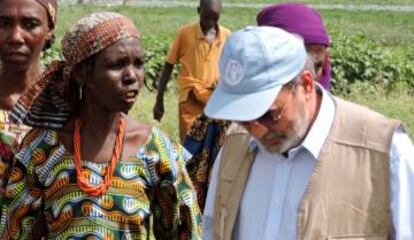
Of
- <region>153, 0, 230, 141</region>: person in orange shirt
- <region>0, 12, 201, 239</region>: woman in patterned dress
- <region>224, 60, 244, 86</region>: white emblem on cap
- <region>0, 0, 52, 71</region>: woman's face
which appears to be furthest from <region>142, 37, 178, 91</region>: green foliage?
<region>224, 60, 244, 86</region>: white emblem on cap

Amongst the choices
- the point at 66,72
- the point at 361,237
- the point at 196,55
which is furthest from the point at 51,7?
the point at 196,55

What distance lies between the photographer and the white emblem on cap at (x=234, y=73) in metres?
2.54

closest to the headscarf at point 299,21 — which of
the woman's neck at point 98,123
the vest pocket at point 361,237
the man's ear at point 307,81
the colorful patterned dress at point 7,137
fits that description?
the woman's neck at point 98,123

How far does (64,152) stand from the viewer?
3445mm

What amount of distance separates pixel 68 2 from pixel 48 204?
117ft

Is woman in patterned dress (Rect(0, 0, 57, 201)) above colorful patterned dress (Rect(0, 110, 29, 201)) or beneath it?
above

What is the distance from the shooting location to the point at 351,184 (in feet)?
8.64

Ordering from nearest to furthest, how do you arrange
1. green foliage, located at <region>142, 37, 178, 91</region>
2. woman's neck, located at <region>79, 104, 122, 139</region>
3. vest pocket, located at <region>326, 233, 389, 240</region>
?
vest pocket, located at <region>326, 233, 389, 240</region> → woman's neck, located at <region>79, 104, 122, 139</region> → green foliage, located at <region>142, 37, 178, 91</region>

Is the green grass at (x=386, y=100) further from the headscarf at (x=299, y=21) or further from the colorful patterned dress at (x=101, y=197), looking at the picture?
the colorful patterned dress at (x=101, y=197)

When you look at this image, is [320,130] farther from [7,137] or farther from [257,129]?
[7,137]

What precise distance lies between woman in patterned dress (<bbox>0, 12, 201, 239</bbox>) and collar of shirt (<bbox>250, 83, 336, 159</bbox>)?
2.55 ft

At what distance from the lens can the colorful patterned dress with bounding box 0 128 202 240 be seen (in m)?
3.36

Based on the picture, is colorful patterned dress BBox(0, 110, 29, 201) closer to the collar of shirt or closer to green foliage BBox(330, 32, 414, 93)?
the collar of shirt

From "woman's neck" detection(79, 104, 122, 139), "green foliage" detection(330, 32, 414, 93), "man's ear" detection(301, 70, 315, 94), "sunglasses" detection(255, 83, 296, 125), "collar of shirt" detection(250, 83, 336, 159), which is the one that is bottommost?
"green foliage" detection(330, 32, 414, 93)
